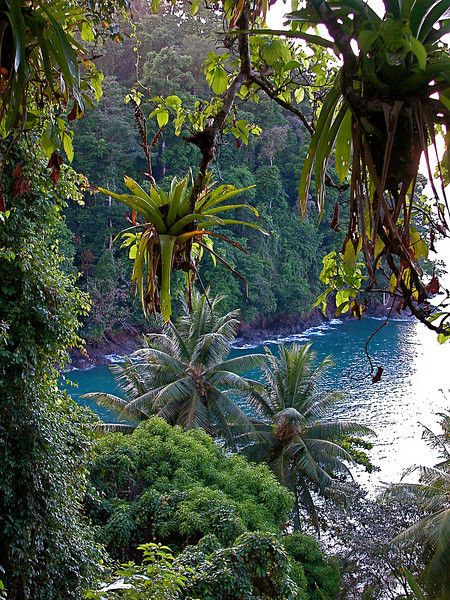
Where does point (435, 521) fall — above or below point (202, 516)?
below

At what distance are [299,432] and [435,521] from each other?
12.2 feet

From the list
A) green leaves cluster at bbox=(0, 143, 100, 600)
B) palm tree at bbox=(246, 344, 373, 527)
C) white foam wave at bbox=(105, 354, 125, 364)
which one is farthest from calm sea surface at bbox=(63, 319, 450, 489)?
green leaves cluster at bbox=(0, 143, 100, 600)

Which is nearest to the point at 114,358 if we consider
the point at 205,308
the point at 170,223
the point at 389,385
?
the point at 389,385

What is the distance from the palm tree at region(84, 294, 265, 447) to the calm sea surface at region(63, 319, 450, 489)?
1425 mm

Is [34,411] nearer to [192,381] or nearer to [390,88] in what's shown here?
[390,88]

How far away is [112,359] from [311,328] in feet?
31.9

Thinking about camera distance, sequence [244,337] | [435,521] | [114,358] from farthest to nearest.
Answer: [244,337]
[114,358]
[435,521]

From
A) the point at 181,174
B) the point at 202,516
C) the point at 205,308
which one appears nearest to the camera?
the point at 202,516

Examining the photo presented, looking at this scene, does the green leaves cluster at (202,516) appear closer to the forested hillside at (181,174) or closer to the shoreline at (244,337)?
the shoreline at (244,337)

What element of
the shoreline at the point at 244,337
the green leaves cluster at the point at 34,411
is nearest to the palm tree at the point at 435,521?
the green leaves cluster at the point at 34,411

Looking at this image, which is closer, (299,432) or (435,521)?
(435,521)

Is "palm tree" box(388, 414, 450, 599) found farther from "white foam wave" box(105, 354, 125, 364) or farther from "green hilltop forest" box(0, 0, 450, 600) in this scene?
"white foam wave" box(105, 354, 125, 364)

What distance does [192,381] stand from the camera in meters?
11.3

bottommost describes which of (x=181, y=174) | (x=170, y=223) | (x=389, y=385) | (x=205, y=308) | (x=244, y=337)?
(x=389, y=385)
